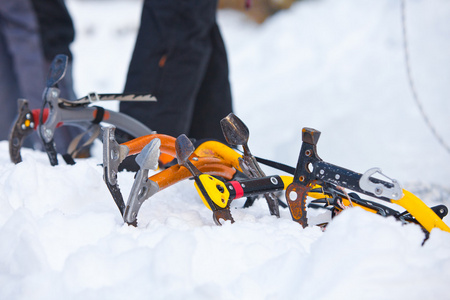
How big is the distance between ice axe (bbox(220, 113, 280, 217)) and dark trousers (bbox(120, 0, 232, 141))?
1.14 m

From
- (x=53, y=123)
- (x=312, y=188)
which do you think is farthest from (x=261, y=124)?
(x=312, y=188)

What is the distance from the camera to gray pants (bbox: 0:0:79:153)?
2.82 m

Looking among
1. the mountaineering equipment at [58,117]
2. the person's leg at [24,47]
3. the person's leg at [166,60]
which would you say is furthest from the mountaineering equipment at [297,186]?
the person's leg at [24,47]

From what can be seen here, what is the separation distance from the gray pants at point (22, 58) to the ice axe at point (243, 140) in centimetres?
181

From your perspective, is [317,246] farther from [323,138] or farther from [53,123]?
[323,138]

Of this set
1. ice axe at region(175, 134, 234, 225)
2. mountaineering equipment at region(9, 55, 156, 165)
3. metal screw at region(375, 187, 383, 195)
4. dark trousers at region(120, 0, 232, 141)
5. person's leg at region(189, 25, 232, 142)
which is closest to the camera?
metal screw at region(375, 187, 383, 195)

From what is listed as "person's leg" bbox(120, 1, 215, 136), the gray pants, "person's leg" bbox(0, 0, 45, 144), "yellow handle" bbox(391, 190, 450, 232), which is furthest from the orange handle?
"person's leg" bbox(0, 0, 45, 144)

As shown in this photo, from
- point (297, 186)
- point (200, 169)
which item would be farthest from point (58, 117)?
point (297, 186)

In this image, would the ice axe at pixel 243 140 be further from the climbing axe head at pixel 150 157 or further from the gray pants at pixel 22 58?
the gray pants at pixel 22 58

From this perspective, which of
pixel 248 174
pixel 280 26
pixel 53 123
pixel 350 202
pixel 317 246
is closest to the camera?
pixel 317 246

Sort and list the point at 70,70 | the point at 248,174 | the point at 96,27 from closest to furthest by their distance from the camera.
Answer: the point at 248,174 < the point at 70,70 < the point at 96,27

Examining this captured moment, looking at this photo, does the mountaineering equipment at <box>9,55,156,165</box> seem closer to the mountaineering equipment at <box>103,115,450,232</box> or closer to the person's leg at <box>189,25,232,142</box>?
the mountaineering equipment at <box>103,115,450,232</box>

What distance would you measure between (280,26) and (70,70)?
2816mm

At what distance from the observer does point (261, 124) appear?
3.87 meters
